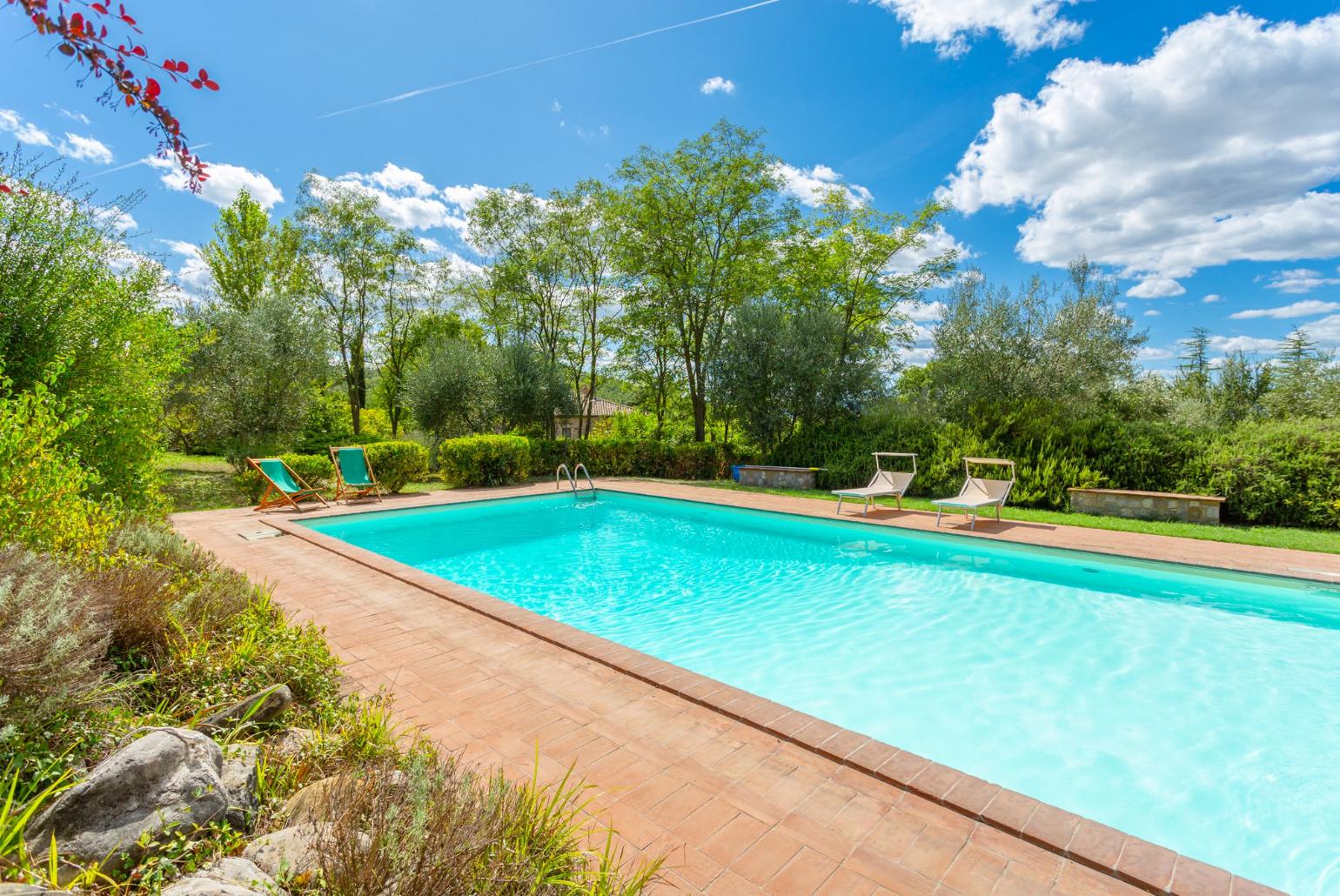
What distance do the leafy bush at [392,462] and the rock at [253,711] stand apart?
10898mm

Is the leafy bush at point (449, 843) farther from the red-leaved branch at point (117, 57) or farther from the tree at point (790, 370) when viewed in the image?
the tree at point (790, 370)

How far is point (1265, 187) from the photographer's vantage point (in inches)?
438

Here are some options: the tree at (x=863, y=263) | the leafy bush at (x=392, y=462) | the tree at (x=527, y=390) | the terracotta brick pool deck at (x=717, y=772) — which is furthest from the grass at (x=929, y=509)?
the tree at (x=863, y=263)

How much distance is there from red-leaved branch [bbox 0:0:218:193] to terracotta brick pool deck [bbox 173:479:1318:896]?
2.70m

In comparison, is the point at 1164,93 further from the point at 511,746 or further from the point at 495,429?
the point at 495,429

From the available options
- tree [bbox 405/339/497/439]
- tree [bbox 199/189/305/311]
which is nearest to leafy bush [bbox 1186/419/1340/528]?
tree [bbox 405/339/497/439]

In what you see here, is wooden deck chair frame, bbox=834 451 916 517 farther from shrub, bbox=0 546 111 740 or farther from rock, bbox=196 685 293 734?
shrub, bbox=0 546 111 740

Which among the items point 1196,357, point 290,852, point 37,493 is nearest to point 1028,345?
point 290,852

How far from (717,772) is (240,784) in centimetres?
193

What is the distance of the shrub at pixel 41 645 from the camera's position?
6.01 feet

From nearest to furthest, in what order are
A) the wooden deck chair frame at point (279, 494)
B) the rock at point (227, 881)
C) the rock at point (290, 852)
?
the rock at point (227, 881) < the rock at point (290, 852) < the wooden deck chair frame at point (279, 494)

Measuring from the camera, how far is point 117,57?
1.41 metres

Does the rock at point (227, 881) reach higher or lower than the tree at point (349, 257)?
lower

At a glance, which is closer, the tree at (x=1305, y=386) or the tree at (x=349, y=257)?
the tree at (x=1305, y=386)
